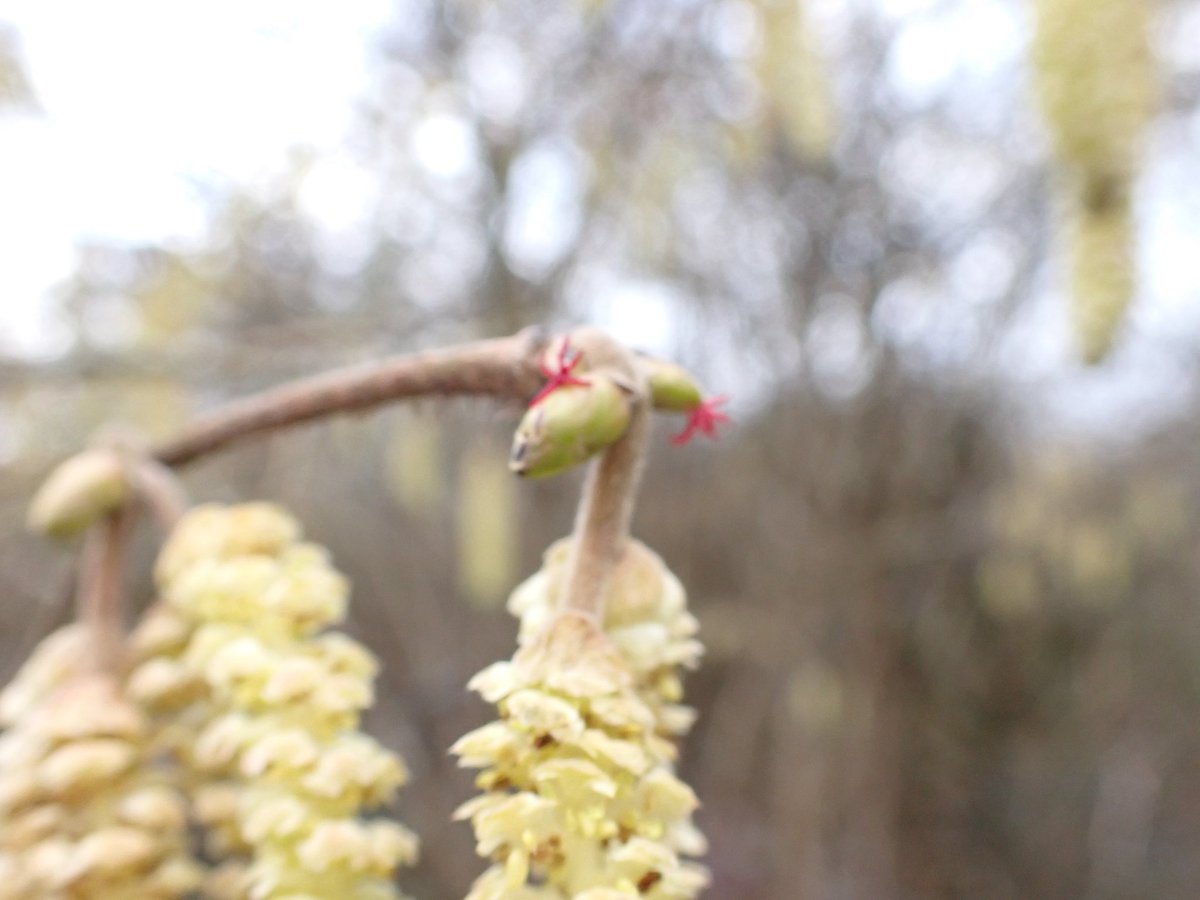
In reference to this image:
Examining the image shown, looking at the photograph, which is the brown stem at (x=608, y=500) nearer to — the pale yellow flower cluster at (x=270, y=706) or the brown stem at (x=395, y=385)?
the brown stem at (x=395, y=385)

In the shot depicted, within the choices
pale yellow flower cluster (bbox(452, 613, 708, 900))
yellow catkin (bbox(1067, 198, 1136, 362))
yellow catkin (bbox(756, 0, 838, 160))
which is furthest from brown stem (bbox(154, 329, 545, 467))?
yellow catkin (bbox(756, 0, 838, 160))

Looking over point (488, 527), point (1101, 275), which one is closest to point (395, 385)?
point (1101, 275)

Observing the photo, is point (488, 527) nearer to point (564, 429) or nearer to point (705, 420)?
point (705, 420)

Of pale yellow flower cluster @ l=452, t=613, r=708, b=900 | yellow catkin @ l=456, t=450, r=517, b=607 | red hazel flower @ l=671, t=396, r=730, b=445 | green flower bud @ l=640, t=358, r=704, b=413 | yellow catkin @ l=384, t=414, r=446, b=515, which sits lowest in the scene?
pale yellow flower cluster @ l=452, t=613, r=708, b=900

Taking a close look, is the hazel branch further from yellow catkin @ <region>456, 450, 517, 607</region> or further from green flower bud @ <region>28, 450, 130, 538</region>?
yellow catkin @ <region>456, 450, 517, 607</region>

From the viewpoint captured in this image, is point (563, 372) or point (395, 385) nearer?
point (563, 372)

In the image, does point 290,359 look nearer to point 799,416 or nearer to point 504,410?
point 504,410
